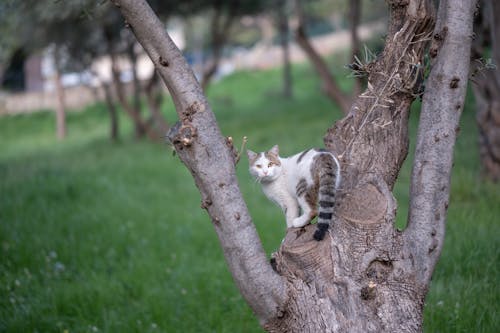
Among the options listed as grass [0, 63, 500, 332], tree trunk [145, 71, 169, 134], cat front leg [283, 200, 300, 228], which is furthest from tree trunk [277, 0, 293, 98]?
cat front leg [283, 200, 300, 228]

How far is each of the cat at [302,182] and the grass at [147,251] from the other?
1420 millimetres

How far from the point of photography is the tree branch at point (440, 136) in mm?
3336

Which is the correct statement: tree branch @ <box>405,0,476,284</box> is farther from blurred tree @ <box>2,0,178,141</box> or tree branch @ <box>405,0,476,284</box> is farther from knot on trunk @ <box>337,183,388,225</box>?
blurred tree @ <box>2,0,178,141</box>

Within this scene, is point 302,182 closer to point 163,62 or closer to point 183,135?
point 183,135

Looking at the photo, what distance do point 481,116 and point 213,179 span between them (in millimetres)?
5741

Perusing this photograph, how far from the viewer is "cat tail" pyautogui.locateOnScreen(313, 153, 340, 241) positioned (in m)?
3.19

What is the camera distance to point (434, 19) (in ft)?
11.9

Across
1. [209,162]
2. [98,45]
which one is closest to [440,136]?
[209,162]

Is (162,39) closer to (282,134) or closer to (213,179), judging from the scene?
(213,179)

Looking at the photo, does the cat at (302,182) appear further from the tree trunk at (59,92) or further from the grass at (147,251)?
the tree trunk at (59,92)

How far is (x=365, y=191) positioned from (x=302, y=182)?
38 centimetres

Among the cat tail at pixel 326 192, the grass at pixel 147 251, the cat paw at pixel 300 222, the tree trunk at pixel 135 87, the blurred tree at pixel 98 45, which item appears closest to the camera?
the cat tail at pixel 326 192

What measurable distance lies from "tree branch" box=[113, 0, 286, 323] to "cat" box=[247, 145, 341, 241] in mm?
420

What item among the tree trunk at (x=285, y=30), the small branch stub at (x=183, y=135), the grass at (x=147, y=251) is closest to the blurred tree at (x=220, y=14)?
the tree trunk at (x=285, y=30)
